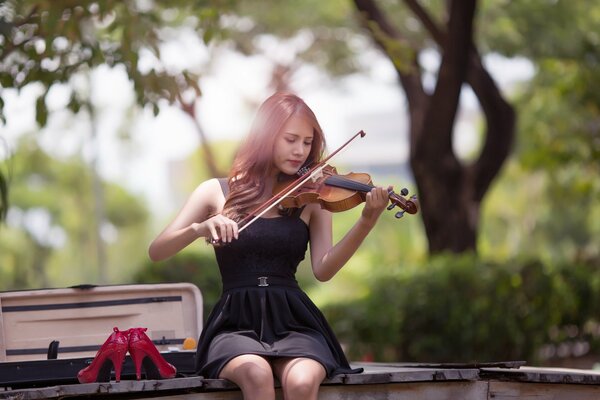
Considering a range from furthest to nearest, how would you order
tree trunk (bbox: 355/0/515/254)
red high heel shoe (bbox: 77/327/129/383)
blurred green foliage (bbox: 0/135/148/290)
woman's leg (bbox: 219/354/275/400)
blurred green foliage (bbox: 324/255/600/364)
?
1. blurred green foliage (bbox: 0/135/148/290)
2. tree trunk (bbox: 355/0/515/254)
3. blurred green foliage (bbox: 324/255/600/364)
4. red high heel shoe (bbox: 77/327/129/383)
5. woman's leg (bbox: 219/354/275/400)

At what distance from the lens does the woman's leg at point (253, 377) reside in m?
4.66

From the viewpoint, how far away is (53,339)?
6.32m

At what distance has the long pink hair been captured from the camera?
5270 mm

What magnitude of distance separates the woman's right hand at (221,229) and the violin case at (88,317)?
1.38 metres

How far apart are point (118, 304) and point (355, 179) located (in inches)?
72.3

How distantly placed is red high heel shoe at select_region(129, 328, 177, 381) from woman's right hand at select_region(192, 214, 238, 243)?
48 cm

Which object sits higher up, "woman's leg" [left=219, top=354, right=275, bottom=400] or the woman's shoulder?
the woman's shoulder

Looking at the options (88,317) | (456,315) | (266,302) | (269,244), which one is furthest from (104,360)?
(456,315)

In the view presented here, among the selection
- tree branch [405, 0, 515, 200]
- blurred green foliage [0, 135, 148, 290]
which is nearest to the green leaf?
tree branch [405, 0, 515, 200]

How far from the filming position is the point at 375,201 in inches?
196

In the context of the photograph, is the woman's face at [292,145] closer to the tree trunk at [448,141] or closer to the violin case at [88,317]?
the violin case at [88,317]

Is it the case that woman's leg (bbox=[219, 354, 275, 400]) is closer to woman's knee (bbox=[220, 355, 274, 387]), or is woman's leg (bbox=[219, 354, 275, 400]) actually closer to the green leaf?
woman's knee (bbox=[220, 355, 274, 387])

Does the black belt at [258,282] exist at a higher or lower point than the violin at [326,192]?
lower

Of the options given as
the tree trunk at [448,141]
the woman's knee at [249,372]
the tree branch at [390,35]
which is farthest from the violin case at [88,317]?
the tree trunk at [448,141]
